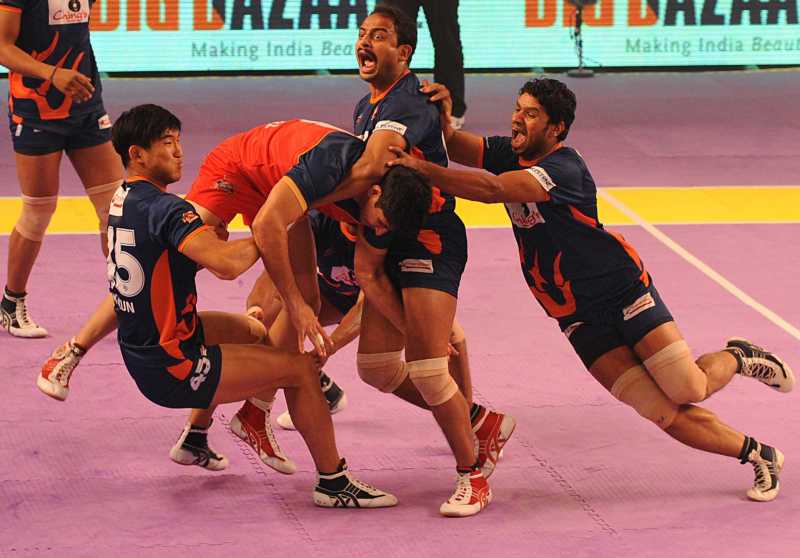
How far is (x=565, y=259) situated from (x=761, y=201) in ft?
17.6

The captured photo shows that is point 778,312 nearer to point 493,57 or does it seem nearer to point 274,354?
point 274,354

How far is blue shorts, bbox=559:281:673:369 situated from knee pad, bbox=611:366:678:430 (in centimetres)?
13

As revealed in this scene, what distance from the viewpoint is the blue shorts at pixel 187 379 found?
18.0ft

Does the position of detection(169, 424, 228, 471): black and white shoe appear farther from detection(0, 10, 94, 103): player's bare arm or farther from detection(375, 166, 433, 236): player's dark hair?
detection(0, 10, 94, 103): player's bare arm

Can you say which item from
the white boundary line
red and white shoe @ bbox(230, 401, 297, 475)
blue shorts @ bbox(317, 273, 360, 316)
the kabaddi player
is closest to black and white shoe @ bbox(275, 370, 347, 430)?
blue shorts @ bbox(317, 273, 360, 316)

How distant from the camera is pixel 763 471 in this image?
229 inches

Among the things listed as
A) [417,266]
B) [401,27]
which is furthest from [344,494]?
[401,27]

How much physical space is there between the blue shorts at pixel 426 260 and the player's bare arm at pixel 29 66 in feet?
7.80

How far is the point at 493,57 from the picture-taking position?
1573 centimetres

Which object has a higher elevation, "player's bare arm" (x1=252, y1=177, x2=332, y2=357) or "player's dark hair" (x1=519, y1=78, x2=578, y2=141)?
"player's dark hair" (x1=519, y1=78, x2=578, y2=141)

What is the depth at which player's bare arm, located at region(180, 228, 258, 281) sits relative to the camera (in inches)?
204

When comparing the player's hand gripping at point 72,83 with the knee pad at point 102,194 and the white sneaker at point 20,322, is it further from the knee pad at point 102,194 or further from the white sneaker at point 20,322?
the white sneaker at point 20,322

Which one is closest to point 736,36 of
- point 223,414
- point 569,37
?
point 569,37

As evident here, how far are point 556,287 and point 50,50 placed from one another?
3.26 meters
